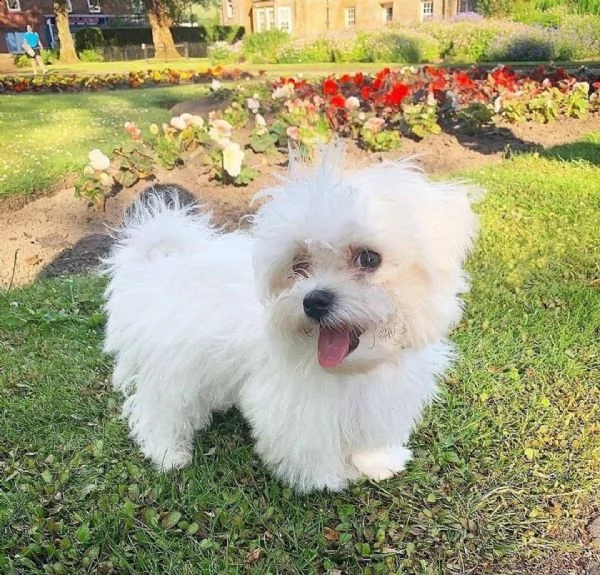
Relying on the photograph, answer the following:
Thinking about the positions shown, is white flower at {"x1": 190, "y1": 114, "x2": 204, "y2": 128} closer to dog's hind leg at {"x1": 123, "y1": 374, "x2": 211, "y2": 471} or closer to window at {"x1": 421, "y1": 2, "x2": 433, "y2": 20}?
dog's hind leg at {"x1": 123, "y1": 374, "x2": 211, "y2": 471}

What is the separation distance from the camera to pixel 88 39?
36.2 m

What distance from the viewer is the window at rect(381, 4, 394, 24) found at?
1293 inches

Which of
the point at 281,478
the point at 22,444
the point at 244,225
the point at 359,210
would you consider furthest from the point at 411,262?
the point at 244,225

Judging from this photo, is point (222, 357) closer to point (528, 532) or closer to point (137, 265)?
point (137, 265)

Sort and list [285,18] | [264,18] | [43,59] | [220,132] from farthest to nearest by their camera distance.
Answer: [264,18], [285,18], [43,59], [220,132]

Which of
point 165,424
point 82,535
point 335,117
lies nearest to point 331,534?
point 165,424

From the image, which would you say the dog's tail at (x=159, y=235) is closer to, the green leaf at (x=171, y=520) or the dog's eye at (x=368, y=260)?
the dog's eye at (x=368, y=260)

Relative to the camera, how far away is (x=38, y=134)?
8883mm

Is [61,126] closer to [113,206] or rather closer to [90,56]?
[113,206]

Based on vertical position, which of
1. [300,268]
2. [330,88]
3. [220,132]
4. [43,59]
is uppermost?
[300,268]

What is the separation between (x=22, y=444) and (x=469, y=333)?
2512mm

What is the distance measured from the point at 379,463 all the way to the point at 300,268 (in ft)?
3.55

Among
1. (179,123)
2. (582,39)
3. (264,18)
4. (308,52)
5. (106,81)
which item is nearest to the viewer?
(179,123)

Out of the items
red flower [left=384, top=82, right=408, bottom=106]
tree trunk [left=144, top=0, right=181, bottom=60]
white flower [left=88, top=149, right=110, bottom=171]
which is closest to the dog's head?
white flower [left=88, top=149, right=110, bottom=171]
